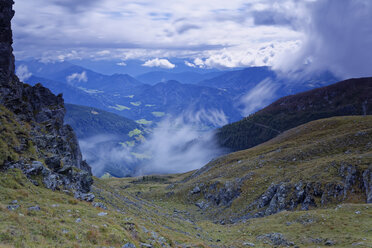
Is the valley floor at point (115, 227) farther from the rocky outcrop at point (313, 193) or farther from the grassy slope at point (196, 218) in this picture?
the rocky outcrop at point (313, 193)

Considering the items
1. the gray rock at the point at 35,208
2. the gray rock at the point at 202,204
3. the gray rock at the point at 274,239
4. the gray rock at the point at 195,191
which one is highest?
the gray rock at the point at 35,208

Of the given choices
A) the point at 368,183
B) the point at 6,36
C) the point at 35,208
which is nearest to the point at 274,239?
the point at 368,183

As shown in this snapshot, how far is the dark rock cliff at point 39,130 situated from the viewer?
2634 cm

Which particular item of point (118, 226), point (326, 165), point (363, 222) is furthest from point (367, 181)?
point (118, 226)

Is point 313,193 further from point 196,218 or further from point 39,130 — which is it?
point 39,130

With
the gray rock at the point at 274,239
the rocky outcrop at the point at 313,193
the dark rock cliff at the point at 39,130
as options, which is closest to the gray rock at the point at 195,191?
the rocky outcrop at the point at 313,193

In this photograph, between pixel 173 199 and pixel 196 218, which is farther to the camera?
pixel 173 199

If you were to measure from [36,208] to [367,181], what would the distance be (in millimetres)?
47853

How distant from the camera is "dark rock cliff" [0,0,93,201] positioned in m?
26.3

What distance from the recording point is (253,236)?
108 ft

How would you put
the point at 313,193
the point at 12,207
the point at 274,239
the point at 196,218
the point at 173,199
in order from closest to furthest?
the point at 12,207
the point at 274,239
the point at 313,193
the point at 196,218
the point at 173,199

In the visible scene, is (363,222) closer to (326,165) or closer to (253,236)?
(253,236)

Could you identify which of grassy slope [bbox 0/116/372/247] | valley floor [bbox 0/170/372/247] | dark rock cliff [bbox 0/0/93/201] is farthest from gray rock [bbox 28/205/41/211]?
dark rock cliff [bbox 0/0/93/201]

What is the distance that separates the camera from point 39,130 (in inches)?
1549
